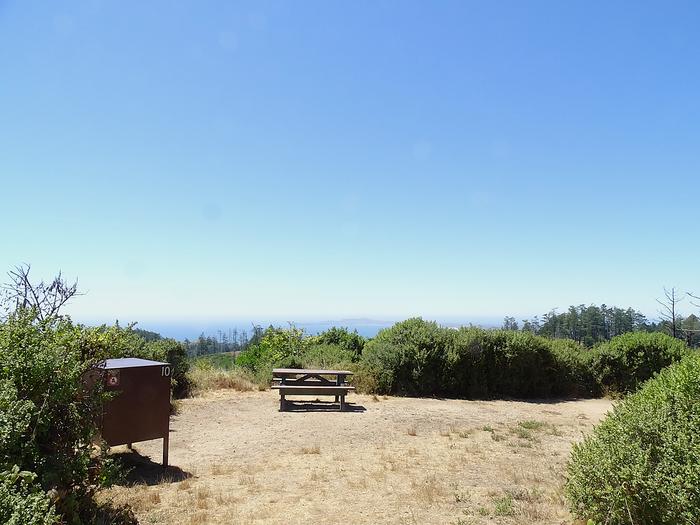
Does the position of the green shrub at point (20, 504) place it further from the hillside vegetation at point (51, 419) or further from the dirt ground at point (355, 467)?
the dirt ground at point (355, 467)

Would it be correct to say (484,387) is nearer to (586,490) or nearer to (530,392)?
(530,392)

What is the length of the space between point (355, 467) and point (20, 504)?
4418 mm

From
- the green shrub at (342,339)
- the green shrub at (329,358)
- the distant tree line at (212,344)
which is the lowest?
the distant tree line at (212,344)

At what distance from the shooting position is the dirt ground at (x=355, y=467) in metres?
4.54

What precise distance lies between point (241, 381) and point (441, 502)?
9.47m

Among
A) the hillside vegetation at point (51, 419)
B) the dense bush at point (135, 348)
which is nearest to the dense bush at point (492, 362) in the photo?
the dense bush at point (135, 348)

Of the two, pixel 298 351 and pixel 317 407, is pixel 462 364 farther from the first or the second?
pixel 298 351

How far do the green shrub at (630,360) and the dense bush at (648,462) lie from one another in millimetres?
11409

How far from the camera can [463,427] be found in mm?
8930

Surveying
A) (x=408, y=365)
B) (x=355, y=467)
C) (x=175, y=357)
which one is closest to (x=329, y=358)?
(x=408, y=365)

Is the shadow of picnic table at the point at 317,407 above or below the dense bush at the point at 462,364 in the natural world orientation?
below

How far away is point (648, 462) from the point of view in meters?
3.33

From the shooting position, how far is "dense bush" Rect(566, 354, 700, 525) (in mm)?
3111

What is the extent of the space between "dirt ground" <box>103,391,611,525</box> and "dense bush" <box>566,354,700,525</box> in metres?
0.81
